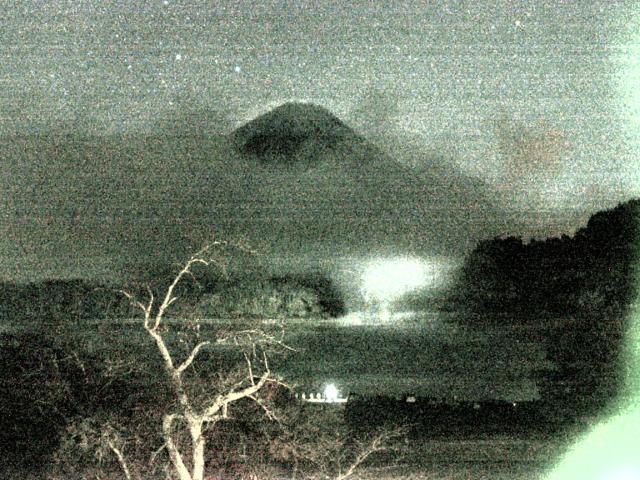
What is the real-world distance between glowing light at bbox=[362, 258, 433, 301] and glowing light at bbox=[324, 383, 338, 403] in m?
1.14

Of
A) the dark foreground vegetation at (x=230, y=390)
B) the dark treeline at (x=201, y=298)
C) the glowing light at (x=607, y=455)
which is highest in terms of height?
the dark treeline at (x=201, y=298)

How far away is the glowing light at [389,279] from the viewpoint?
21.8 ft

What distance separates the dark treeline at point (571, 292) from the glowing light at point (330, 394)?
5.59ft

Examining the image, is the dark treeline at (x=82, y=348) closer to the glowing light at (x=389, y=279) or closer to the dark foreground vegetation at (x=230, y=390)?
the dark foreground vegetation at (x=230, y=390)

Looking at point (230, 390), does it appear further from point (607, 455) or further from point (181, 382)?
point (607, 455)

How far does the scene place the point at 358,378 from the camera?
6191 mm

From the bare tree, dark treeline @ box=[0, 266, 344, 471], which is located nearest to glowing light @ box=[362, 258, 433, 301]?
dark treeline @ box=[0, 266, 344, 471]

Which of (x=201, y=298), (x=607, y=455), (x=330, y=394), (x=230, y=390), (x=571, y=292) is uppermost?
(x=571, y=292)

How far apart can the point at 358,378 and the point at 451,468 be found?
5.10 feet

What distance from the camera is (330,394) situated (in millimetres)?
5504

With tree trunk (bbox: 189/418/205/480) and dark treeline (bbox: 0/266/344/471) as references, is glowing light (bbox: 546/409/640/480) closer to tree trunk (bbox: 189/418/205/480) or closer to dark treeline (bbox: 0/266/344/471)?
tree trunk (bbox: 189/418/205/480)

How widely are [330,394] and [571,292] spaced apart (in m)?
3.09

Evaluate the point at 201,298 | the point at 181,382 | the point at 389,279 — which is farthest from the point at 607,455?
the point at 201,298

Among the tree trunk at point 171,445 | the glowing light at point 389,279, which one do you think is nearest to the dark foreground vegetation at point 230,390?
A: the tree trunk at point 171,445
